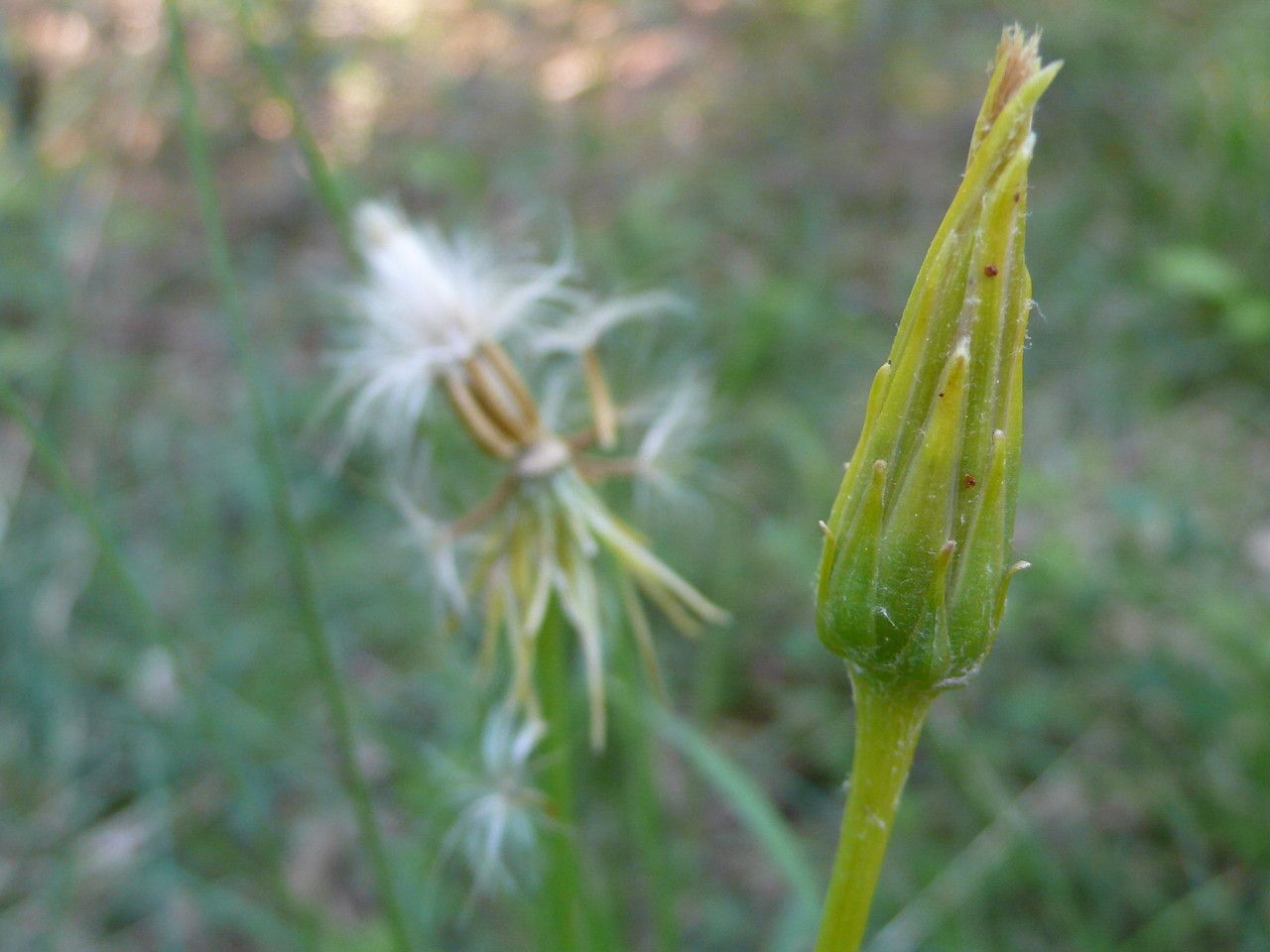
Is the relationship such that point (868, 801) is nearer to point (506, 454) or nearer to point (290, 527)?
point (506, 454)

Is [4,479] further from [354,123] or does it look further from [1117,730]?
[1117,730]

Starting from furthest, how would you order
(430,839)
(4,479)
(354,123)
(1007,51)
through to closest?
(354,123), (4,479), (430,839), (1007,51)

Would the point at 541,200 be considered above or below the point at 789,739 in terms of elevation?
above

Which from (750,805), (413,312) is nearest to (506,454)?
(413,312)

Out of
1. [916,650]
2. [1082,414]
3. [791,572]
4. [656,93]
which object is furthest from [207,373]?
[916,650]

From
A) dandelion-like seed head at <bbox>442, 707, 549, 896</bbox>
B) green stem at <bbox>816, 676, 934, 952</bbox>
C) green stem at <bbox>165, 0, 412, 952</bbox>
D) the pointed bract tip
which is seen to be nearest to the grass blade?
dandelion-like seed head at <bbox>442, 707, 549, 896</bbox>
